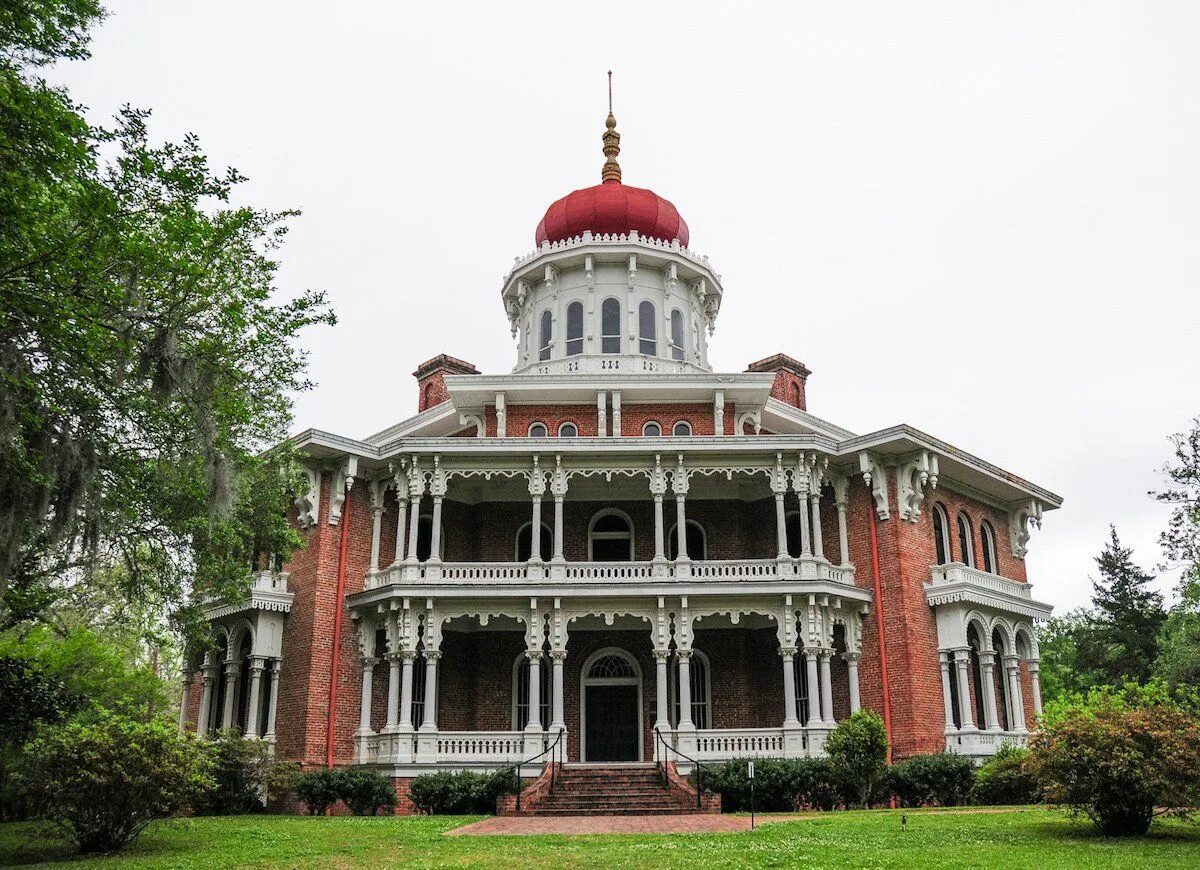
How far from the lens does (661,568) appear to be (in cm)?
2545

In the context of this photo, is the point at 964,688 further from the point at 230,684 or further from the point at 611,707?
the point at 230,684

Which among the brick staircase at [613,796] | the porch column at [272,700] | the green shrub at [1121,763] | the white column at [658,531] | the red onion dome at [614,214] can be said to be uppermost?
the red onion dome at [614,214]

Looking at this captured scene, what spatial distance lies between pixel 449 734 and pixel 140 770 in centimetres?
1005

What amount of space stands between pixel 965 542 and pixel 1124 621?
2058cm

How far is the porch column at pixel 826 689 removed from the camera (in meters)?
24.5

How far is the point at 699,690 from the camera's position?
27344 millimetres

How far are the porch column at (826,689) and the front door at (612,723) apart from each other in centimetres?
482

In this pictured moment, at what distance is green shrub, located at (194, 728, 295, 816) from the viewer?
23.1 meters

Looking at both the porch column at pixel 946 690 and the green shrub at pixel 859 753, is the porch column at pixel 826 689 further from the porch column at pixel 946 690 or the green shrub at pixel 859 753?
the porch column at pixel 946 690

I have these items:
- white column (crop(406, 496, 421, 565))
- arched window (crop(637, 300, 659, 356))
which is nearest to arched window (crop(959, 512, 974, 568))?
arched window (crop(637, 300, 659, 356))

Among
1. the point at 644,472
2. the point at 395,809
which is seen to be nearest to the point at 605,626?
the point at 644,472

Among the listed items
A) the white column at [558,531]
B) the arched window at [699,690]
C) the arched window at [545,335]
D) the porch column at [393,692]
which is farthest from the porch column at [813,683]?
the arched window at [545,335]

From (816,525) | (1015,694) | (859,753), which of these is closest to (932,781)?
(859,753)

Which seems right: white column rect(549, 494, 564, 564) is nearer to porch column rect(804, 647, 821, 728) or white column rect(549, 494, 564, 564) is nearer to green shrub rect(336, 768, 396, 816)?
porch column rect(804, 647, 821, 728)
